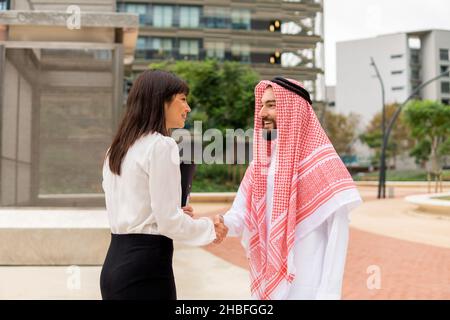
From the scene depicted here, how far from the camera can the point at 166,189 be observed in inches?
59.2

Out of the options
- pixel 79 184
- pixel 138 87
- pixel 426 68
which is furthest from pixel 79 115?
pixel 426 68

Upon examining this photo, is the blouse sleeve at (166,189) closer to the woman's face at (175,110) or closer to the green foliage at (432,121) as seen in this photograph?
the woman's face at (175,110)

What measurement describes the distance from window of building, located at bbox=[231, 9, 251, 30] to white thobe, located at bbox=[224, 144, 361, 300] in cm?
3358

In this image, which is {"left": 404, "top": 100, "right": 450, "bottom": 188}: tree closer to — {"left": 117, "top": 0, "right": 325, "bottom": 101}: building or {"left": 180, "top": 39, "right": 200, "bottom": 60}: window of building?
{"left": 117, "top": 0, "right": 325, "bottom": 101}: building

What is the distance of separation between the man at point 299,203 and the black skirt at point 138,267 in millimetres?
441

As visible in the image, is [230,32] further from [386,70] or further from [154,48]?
[386,70]

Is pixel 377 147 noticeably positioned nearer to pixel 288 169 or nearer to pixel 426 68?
pixel 426 68

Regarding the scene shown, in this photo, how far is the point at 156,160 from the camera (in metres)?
1.50

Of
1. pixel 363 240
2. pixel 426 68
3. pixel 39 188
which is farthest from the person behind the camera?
pixel 426 68

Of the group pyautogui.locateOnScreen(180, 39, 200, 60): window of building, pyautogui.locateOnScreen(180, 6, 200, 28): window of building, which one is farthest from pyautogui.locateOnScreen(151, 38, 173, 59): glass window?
pyautogui.locateOnScreen(180, 6, 200, 28): window of building

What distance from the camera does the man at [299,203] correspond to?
1735 millimetres

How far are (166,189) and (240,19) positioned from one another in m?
34.2

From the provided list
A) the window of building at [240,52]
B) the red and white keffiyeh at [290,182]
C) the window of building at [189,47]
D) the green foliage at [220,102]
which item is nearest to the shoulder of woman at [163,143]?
the red and white keffiyeh at [290,182]

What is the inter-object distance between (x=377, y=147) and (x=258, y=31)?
1618cm
